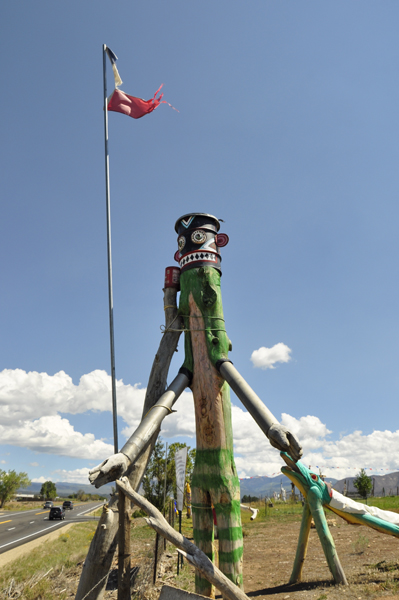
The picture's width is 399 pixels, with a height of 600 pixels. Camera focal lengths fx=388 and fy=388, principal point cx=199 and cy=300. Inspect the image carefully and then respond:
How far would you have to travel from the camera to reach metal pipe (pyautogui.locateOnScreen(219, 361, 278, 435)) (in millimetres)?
3569

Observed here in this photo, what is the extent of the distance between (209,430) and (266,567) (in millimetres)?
4987

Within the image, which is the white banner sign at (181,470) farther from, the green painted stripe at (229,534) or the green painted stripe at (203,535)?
the green painted stripe at (229,534)

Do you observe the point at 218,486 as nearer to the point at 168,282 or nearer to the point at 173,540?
the point at 173,540

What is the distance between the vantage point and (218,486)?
390cm

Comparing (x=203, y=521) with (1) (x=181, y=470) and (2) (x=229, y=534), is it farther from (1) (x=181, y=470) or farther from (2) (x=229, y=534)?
(1) (x=181, y=470)

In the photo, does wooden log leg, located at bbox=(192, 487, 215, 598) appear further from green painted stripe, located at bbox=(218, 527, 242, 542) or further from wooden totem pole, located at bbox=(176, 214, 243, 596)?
green painted stripe, located at bbox=(218, 527, 242, 542)

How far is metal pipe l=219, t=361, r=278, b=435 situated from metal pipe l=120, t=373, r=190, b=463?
49cm

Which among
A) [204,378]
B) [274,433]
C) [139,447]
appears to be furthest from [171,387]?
[274,433]

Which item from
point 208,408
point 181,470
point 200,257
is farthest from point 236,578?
point 181,470

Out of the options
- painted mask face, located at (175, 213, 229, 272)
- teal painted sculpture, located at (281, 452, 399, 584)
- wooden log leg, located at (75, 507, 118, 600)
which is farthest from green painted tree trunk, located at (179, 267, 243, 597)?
teal painted sculpture, located at (281, 452, 399, 584)

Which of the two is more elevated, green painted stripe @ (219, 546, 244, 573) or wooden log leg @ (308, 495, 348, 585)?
green painted stripe @ (219, 546, 244, 573)

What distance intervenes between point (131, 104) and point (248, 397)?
5.52 m

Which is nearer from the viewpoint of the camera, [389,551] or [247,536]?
[389,551]

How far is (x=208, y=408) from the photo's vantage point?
4.19 meters
